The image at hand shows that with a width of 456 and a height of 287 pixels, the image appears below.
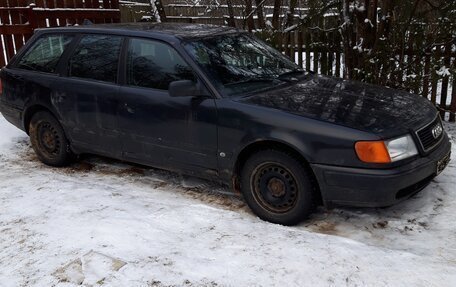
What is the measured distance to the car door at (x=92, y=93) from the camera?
179 inches

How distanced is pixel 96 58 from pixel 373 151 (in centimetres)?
301

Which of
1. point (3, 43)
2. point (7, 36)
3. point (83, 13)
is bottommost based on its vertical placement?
point (3, 43)

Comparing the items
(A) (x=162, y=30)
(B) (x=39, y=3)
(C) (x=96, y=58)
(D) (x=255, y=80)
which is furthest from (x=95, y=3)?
(D) (x=255, y=80)

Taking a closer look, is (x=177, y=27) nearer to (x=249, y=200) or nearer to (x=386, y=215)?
(x=249, y=200)

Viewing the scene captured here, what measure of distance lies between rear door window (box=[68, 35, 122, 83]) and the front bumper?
93.3 inches

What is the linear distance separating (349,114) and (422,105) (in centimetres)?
93

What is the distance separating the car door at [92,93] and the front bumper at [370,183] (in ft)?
7.33

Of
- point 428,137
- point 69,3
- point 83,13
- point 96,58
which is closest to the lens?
point 428,137

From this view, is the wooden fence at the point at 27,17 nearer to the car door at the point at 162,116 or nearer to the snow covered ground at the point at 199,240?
the snow covered ground at the point at 199,240

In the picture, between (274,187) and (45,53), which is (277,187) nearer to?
(274,187)

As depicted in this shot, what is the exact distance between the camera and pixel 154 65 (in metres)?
4.30

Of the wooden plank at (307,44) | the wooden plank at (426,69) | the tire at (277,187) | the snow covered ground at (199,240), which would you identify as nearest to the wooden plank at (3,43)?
the snow covered ground at (199,240)

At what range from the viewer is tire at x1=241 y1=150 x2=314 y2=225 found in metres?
3.57

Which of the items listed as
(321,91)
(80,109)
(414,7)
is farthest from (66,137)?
(414,7)
